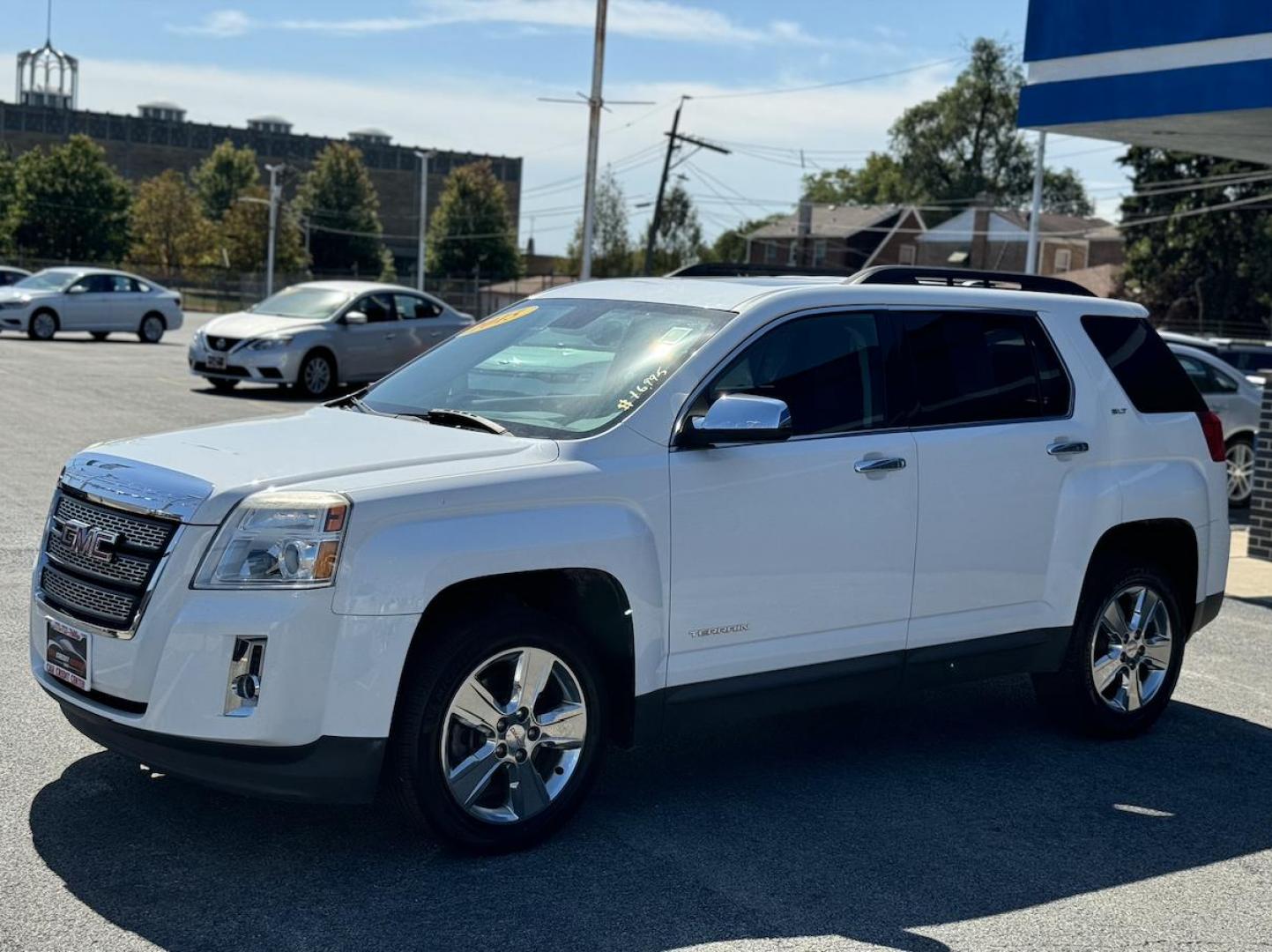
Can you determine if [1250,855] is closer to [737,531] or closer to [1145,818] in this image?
[1145,818]

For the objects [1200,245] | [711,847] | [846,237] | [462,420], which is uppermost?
[846,237]

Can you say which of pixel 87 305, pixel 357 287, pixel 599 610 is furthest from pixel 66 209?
pixel 599 610

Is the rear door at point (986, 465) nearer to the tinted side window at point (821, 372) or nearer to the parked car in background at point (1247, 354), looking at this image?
the tinted side window at point (821, 372)

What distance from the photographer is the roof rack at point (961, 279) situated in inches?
258

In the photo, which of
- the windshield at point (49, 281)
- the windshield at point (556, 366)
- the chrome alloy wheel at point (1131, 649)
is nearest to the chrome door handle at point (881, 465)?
the windshield at point (556, 366)

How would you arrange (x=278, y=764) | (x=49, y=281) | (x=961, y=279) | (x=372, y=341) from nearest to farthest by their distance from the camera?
(x=278, y=764), (x=961, y=279), (x=372, y=341), (x=49, y=281)

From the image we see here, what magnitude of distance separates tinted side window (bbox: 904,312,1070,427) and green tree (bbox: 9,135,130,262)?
83832mm

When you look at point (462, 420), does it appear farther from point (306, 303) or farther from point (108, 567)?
point (306, 303)

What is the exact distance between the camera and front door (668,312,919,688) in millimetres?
5543

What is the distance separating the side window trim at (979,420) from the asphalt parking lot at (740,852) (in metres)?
1.42

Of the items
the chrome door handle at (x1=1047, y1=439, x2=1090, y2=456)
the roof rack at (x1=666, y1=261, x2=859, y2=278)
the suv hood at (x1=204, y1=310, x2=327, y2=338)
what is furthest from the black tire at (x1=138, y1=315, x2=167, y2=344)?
the chrome door handle at (x1=1047, y1=439, x2=1090, y2=456)

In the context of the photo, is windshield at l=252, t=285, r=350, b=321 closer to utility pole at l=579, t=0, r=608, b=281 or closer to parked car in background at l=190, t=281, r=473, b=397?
parked car in background at l=190, t=281, r=473, b=397

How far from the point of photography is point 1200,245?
6788 cm

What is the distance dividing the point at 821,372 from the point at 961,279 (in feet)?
4.34
